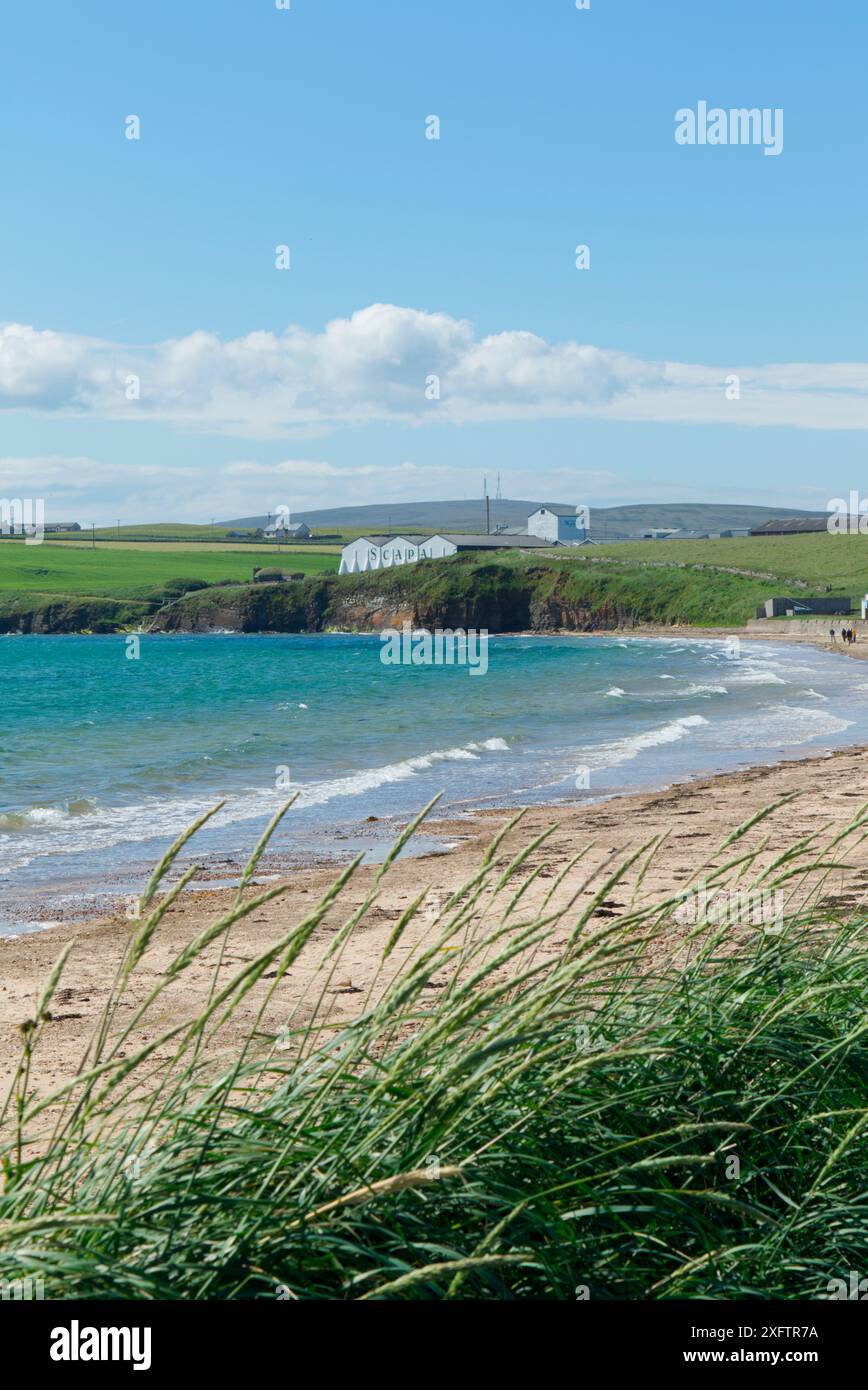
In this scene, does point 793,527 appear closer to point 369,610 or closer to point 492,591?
point 492,591

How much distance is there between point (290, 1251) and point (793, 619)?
326 feet

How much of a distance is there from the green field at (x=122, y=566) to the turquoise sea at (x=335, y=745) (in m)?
73.2

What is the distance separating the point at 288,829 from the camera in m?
21.1

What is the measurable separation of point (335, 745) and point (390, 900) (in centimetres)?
2100

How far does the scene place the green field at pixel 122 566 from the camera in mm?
146025

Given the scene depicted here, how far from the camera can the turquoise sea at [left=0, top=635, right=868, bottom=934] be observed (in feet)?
66.9

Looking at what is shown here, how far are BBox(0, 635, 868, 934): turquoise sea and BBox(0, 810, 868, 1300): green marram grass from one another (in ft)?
38.9

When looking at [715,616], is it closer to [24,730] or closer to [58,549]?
[24,730]

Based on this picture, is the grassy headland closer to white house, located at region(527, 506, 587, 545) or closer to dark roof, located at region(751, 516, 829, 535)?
dark roof, located at region(751, 516, 829, 535)

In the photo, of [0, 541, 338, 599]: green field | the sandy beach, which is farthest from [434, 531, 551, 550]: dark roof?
the sandy beach

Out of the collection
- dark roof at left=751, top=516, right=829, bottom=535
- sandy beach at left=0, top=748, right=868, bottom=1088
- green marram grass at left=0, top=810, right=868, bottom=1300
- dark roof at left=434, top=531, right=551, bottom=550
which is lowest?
sandy beach at left=0, top=748, right=868, bottom=1088

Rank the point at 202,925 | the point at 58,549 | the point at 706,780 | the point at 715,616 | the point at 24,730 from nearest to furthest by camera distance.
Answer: the point at 202,925, the point at 706,780, the point at 24,730, the point at 715,616, the point at 58,549

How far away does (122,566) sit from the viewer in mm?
161125

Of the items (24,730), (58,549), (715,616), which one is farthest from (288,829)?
(58,549)
